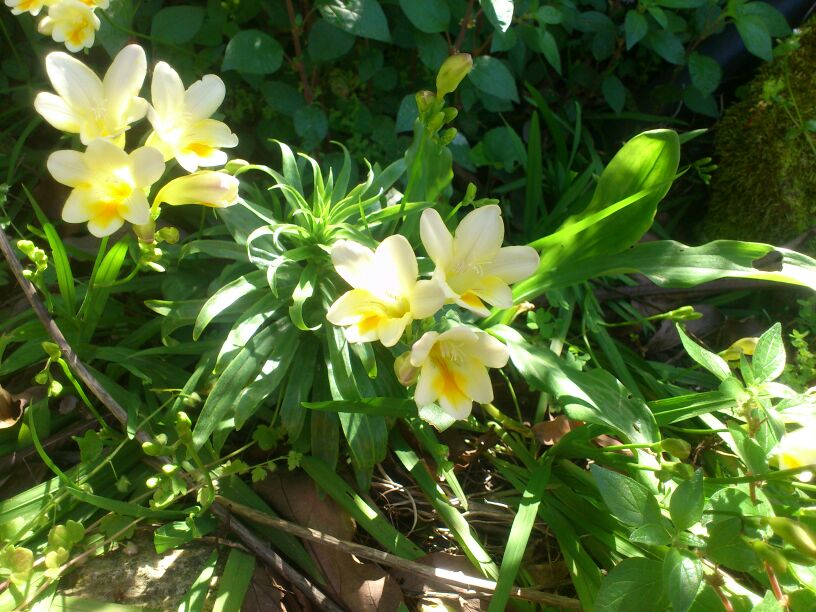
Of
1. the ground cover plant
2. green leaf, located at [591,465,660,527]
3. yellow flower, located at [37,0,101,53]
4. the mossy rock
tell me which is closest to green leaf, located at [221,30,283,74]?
the ground cover plant

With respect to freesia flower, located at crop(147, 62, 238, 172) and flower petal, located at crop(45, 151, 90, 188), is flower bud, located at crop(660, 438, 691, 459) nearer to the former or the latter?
freesia flower, located at crop(147, 62, 238, 172)

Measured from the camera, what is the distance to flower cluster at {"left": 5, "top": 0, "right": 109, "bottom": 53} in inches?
44.9

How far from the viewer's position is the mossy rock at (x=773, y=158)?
6.02 feet

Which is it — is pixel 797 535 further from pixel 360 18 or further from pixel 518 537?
pixel 360 18

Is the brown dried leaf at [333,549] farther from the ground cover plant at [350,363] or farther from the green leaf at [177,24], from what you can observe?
the green leaf at [177,24]

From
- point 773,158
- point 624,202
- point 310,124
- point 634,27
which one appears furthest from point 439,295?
point 773,158

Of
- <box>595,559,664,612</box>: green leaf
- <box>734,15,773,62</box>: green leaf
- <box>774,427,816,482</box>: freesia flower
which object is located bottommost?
<box>595,559,664,612</box>: green leaf

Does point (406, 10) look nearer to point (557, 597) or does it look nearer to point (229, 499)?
point (229, 499)

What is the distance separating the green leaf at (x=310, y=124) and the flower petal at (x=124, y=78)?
57cm

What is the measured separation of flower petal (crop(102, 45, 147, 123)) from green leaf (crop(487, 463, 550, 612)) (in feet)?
3.36

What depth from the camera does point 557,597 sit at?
1168 mm

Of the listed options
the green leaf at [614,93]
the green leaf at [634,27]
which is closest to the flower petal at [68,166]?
the green leaf at [634,27]

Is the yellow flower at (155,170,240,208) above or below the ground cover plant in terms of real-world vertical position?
above

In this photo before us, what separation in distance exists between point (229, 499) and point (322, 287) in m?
0.49
